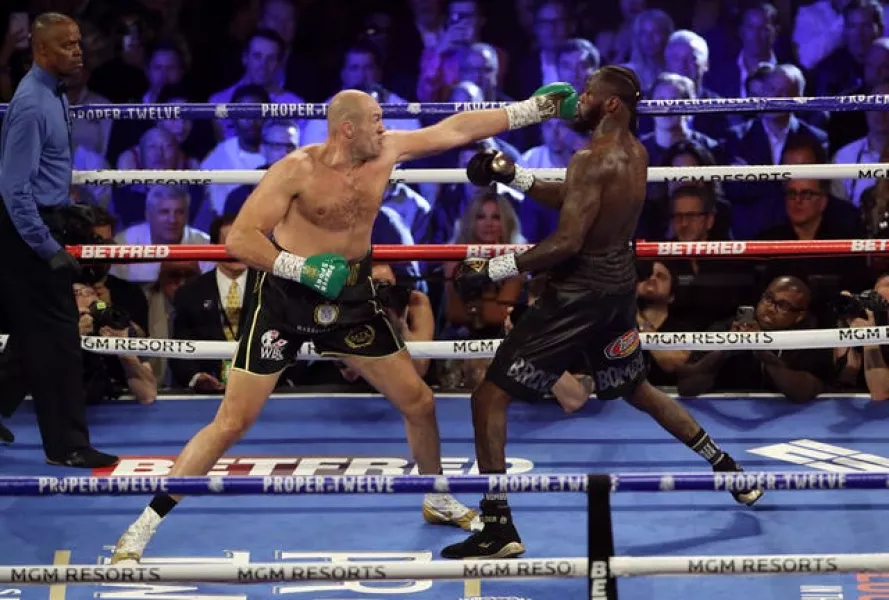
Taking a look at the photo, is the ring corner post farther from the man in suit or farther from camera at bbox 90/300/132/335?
the man in suit

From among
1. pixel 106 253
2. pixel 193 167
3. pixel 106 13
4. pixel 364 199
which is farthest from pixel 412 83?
pixel 364 199

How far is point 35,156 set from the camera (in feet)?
15.4

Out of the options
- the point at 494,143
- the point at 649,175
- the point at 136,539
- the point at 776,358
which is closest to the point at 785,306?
the point at 776,358

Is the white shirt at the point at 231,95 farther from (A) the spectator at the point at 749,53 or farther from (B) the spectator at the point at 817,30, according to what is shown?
(B) the spectator at the point at 817,30

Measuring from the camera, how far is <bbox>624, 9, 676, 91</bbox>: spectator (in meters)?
6.95

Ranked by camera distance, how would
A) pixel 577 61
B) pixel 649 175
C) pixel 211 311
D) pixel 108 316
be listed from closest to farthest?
pixel 649 175 → pixel 108 316 → pixel 211 311 → pixel 577 61

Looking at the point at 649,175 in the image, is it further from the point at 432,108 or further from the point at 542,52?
the point at 542,52

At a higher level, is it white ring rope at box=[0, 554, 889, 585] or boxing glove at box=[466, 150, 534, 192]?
boxing glove at box=[466, 150, 534, 192]

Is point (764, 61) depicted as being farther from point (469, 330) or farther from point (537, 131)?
point (469, 330)

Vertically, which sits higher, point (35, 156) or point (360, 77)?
point (360, 77)

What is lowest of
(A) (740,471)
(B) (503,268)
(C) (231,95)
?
(A) (740,471)

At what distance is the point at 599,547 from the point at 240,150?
14.3 feet

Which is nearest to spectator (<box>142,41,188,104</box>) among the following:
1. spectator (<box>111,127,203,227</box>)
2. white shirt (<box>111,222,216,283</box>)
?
spectator (<box>111,127,203,227</box>)

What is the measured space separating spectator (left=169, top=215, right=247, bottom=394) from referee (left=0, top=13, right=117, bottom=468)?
80 centimetres
